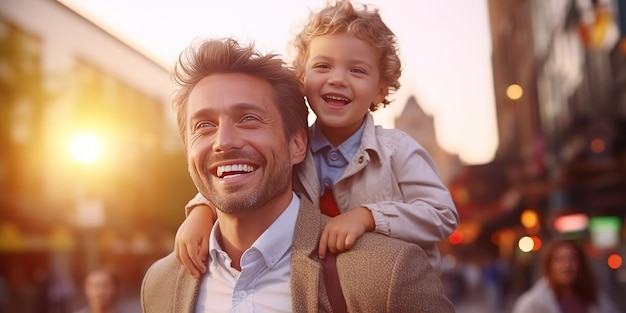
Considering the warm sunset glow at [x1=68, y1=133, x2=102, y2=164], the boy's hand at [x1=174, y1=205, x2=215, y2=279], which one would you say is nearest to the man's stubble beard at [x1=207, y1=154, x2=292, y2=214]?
A: the boy's hand at [x1=174, y1=205, x2=215, y2=279]

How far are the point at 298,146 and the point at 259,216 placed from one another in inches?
11.4

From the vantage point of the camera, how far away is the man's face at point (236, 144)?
272 centimetres

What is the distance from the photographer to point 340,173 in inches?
115

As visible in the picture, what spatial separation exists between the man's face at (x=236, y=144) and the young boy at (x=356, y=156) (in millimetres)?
195

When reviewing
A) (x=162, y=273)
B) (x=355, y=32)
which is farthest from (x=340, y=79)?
(x=162, y=273)

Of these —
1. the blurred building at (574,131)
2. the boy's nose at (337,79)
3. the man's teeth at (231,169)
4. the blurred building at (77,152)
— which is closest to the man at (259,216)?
the man's teeth at (231,169)

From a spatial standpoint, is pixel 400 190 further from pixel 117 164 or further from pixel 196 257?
pixel 117 164

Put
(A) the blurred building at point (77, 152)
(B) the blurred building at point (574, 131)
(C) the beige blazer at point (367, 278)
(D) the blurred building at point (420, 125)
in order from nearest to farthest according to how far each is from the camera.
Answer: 1. (C) the beige blazer at point (367, 278)
2. (B) the blurred building at point (574, 131)
3. (A) the blurred building at point (77, 152)
4. (D) the blurred building at point (420, 125)

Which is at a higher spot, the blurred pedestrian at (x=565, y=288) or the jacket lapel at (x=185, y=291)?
the jacket lapel at (x=185, y=291)

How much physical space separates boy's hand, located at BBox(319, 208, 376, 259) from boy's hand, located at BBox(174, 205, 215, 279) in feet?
1.48

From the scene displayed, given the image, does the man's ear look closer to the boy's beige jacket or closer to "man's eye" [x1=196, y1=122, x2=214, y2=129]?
the boy's beige jacket

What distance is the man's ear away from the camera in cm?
289

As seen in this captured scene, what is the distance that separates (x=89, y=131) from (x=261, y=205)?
23.0 m

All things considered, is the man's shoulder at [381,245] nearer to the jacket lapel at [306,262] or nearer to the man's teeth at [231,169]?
the jacket lapel at [306,262]
